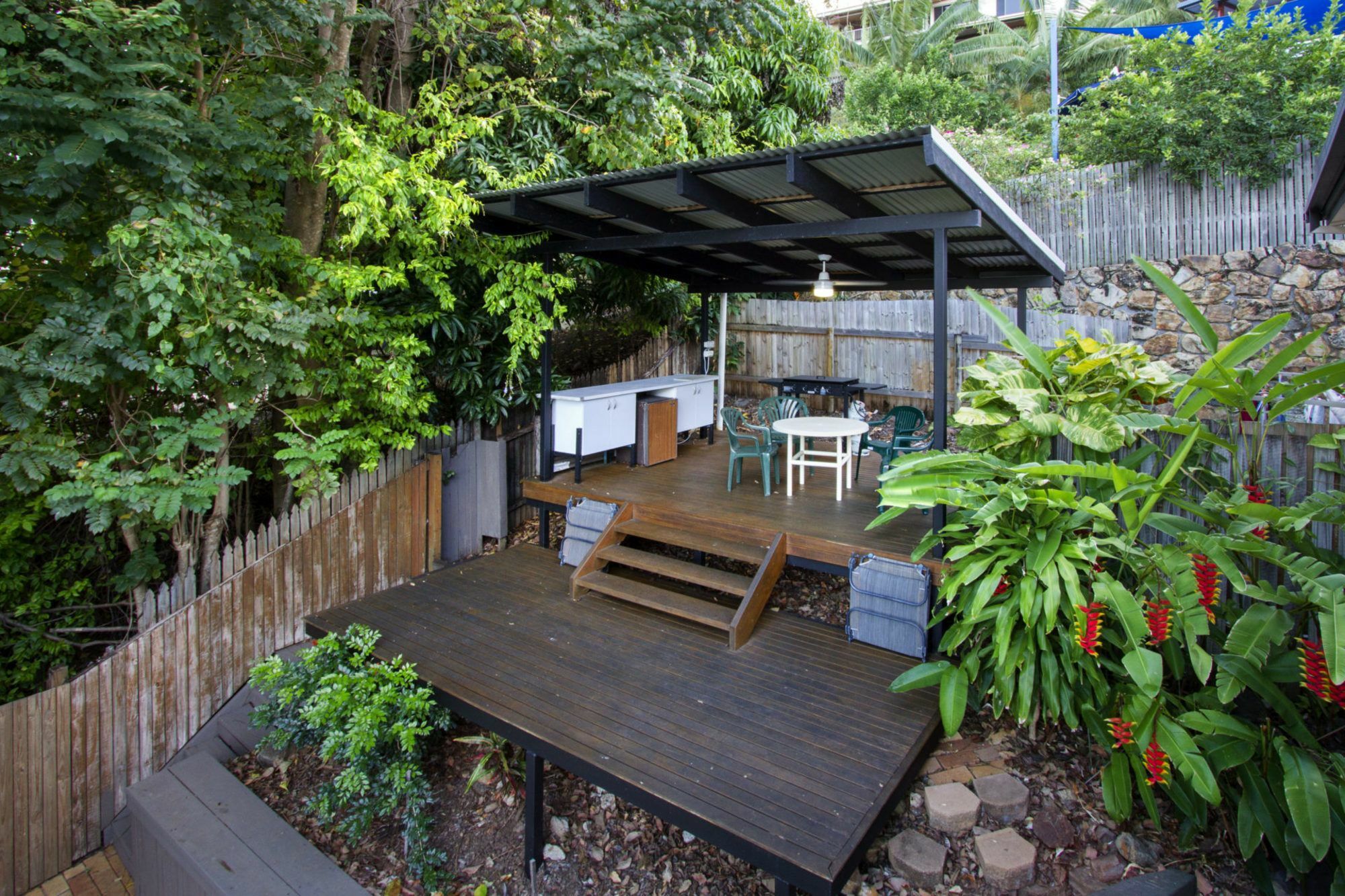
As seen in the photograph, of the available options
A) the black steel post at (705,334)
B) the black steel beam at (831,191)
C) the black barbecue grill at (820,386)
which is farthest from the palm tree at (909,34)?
the black steel beam at (831,191)

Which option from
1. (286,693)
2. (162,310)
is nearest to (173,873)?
(286,693)

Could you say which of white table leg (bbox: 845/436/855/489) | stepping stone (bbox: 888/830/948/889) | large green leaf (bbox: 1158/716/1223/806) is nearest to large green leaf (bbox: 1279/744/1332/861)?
large green leaf (bbox: 1158/716/1223/806)

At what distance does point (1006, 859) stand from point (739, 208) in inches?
158

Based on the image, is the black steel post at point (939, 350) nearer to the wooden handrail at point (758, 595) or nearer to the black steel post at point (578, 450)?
the wooden handrail at point (758, 595)

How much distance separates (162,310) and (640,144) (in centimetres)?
407

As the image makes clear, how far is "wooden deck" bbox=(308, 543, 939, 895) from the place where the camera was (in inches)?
117

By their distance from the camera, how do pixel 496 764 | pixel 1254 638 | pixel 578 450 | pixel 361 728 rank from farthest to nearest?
pixel 578 450, pixel 496 764, pixel 361 728, pixel 1254 638

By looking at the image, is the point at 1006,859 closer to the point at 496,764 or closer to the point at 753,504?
the point at 496,764

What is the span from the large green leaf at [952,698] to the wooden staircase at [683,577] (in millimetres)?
1313

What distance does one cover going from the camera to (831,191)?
4316 millimetres

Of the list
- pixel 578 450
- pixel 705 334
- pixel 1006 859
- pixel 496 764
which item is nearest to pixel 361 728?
pixel 496 764

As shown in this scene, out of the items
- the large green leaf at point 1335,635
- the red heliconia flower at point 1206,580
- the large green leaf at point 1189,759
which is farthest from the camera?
the red heliconia flower at point 1206,580

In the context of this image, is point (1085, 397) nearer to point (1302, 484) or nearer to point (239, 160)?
point (1302, 484)

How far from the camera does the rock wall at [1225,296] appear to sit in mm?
8867
